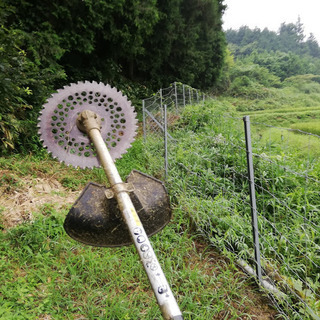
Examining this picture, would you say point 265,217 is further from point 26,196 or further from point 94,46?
point 94,46

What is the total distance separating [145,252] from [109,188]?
0.24 m

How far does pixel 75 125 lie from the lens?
109 centimetres

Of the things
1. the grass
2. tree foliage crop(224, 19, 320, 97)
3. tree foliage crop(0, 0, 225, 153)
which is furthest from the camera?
tree foliage crop(224, 19, 320, 97)

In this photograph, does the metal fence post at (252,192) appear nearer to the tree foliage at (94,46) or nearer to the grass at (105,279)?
the grass at (105,279)

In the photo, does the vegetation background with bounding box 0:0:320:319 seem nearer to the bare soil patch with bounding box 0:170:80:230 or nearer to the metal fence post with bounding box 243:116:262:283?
the bare soil patch with bounding box 0:170:80:230

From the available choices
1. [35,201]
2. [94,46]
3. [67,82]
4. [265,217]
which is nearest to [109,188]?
[265,217]

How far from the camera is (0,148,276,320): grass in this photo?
69.2 inches

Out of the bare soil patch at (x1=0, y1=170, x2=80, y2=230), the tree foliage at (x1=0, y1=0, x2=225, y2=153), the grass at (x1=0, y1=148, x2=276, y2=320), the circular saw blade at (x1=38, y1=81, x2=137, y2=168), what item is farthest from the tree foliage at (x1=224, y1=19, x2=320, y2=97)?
the circular saw blade at (x1=38, y1=81, x2=137, y2=168)

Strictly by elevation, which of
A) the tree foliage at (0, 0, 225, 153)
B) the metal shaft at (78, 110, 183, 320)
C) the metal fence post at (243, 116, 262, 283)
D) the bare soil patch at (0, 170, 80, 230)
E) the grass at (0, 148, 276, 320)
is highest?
the tree foliage at (0, 0, 225, 153)

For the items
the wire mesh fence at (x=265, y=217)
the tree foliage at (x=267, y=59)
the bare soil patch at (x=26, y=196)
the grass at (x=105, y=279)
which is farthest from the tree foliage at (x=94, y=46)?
the tree foliage at (x=267, y=59)

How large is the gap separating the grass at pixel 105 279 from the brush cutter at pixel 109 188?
1.20 metres

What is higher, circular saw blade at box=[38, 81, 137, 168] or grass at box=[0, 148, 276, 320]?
circular saw blade at box=[38, 81, 137, 168]

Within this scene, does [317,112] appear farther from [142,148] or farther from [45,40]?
[45,40]

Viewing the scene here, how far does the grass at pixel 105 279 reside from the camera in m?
1.76
